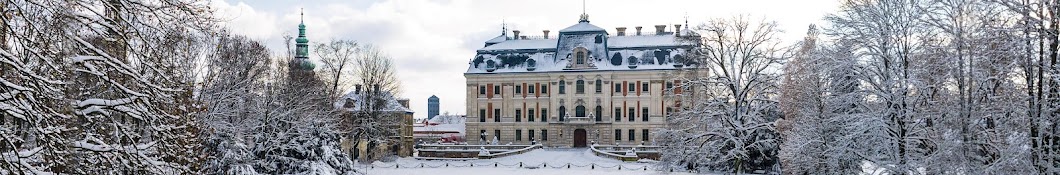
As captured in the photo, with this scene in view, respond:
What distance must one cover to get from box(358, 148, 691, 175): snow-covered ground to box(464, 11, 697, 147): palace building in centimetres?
650

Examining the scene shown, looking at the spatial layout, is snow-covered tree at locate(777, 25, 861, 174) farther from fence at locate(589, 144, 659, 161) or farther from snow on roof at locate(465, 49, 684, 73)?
snow on roof at locate(465, 49, 684, 73)

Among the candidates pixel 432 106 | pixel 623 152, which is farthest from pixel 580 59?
pixel 432 106

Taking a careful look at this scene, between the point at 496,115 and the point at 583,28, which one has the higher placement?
the point at 583,28

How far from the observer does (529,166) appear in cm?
3997

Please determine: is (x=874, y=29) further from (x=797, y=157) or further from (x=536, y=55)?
(x=536, y=55)

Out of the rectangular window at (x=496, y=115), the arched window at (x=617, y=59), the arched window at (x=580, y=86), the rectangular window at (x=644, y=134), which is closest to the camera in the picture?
the rectangular window at (x=644, y=134)

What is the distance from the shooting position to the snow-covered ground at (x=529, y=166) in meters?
36.9

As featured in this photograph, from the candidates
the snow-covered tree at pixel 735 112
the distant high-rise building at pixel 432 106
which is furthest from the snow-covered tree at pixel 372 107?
the distant high-rise building at pixel 432 106

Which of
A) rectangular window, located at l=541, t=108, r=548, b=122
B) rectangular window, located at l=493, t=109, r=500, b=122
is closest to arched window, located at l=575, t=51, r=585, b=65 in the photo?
rectangular window, located at l=541, t=108, r=548, b=122

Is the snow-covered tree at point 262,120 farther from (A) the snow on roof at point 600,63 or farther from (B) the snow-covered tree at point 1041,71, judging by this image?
(A) the snow on roof at point 600,63

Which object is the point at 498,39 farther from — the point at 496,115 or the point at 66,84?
the point at 66,84

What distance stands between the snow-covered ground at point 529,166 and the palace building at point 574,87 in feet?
21.3

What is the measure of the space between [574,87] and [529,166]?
15384mm

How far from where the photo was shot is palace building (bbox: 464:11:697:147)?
53688mm
